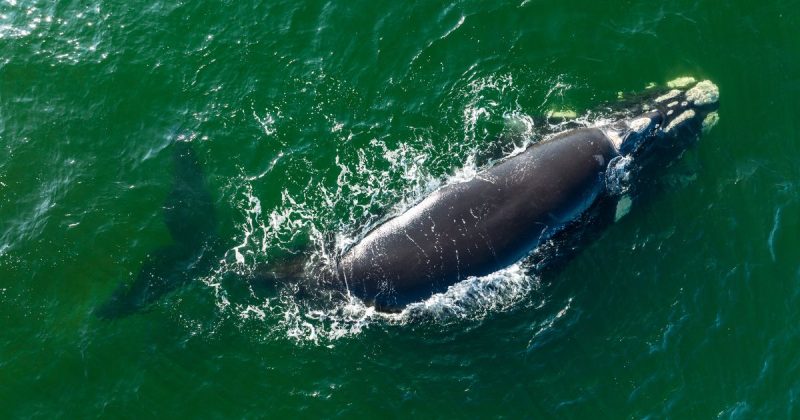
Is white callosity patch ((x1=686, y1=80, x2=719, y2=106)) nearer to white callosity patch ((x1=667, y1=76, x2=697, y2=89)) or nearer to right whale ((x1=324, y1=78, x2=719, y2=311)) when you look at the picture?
white callosity patch ((x1=667, y1=76, x2=697, y2=89))

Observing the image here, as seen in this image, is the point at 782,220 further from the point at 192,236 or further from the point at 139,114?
the point at 139,114

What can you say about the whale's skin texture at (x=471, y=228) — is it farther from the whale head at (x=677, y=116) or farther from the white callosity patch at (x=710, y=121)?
the white callosity patch at (x=710, y=121)

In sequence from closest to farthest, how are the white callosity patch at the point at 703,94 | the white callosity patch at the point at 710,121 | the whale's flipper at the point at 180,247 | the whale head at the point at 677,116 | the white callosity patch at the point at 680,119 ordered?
the whale's flipper at the point at 180,247, the whale head at the point at 677,116, the white callosity patch at the point at 680,119, the white callosity patch at the point at 703,94, the white callosity patch at the point at 710,121

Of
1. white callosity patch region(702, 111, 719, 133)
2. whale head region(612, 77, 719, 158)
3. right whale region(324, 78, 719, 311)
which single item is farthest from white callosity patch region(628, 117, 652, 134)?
white callosity patch region(702, 111, 719, 133)

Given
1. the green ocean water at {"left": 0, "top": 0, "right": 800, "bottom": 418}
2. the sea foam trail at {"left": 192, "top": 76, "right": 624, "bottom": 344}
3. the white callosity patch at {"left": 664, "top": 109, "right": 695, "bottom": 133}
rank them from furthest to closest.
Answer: the white callosity patch at {"left": 664, "top": 109, "right": 695, "bottom": 133}
the sea foam trail at {"left": 192, "top": 76, "right": 624, "bottom": 344}
the green ocean water at {"left": 0, "top": 0, "right": 800, "bottom": 418}

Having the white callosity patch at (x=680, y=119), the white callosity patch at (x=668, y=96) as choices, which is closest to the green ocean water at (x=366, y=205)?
the white callosity patch at (x=668, y=96)

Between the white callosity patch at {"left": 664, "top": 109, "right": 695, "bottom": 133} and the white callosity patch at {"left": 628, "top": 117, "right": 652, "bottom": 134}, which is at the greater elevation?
the white callosity patch at {"left": 628, "top": 117, "right": 652, "bottom": 134}

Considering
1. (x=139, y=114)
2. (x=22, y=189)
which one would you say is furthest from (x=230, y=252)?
(x=22, y=189)
